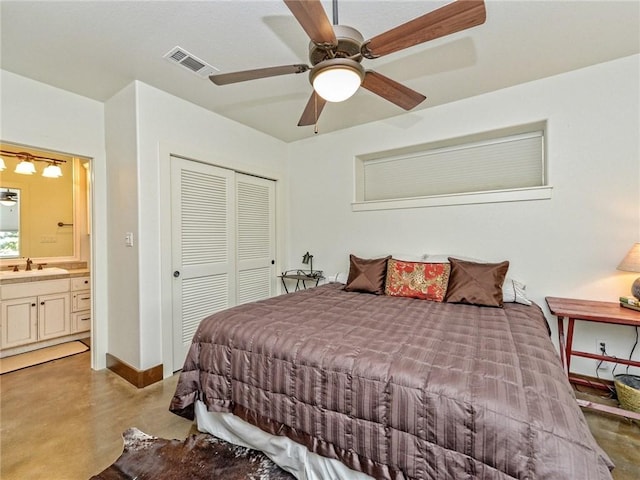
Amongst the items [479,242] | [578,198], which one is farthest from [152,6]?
[578,198]

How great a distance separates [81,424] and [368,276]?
7.78 ft

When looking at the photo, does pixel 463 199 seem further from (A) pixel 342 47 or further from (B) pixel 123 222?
(B) pixel 123 222

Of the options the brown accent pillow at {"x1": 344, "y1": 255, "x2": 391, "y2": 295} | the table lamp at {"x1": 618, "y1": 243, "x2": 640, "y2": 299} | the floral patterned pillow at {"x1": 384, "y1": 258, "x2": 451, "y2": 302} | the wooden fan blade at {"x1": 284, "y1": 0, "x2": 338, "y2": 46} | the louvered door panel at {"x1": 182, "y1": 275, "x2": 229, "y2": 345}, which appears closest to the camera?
the wooden fan blade at {"x1": 284, "y1": 0, "x2": 338, "y2": 46}

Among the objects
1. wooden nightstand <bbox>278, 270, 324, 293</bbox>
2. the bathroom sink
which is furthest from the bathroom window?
wooden nightstand <bbox>278, 270, 324, 293</bbox>

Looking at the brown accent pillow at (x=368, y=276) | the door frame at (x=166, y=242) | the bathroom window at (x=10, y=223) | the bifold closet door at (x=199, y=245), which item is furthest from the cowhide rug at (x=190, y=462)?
the bathroom window at (x=10, y=223)

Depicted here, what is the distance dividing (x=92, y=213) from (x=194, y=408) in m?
2.11

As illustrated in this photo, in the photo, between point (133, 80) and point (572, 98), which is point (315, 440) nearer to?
point (133, 80)

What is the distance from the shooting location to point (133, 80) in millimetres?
2455

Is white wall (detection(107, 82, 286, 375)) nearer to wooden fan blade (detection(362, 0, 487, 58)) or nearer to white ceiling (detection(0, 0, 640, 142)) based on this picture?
white ceiling (detection(0, 0, 640, 142))

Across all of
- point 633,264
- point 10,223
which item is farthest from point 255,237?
point 633,264

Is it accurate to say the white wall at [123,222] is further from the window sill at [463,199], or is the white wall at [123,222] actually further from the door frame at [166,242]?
the window sill at [463,199]

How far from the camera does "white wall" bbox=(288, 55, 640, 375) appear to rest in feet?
7.43

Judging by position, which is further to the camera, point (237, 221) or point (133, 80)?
point (237, 221)

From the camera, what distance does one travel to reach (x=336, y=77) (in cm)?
144
